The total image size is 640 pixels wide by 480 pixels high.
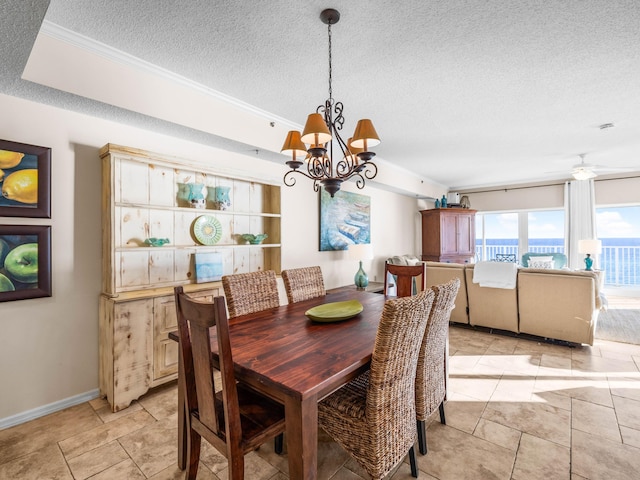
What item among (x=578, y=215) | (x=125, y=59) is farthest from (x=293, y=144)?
(x=578, y=215)

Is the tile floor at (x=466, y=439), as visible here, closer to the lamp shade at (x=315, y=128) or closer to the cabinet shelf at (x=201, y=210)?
the cabinet shelf at (x=201, y=210)

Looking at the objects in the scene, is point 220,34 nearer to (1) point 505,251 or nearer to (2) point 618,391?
(2) point 618,391

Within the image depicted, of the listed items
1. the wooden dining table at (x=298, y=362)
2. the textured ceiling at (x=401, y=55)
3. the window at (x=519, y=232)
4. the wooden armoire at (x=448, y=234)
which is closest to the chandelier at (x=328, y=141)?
the textured ceiling at (x=401, y=55)

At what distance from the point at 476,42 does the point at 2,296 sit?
3.48 meters

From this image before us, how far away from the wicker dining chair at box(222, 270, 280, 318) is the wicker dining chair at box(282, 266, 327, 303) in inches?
6.3

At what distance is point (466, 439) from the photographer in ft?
6.19

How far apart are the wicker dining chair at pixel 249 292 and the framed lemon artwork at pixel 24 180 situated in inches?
53.5

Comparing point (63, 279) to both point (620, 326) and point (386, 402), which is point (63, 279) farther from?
point (620, 326)

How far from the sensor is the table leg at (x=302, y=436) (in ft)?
3.66

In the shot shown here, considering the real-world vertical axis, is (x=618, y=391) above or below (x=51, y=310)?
below

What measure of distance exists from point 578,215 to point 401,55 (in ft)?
20.2

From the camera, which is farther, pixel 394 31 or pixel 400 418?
pixel 394 31

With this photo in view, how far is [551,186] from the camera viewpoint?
652 centimetres

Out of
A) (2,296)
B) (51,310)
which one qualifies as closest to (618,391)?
(51,310)
